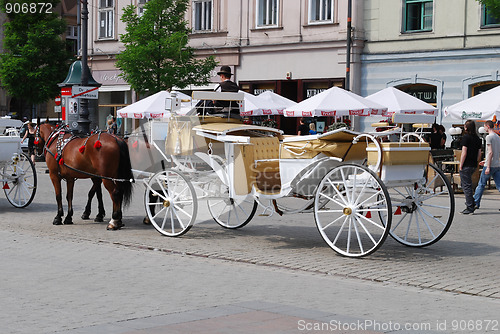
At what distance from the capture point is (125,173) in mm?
12180

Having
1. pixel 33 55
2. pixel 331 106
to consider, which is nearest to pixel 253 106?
pixel 331 106

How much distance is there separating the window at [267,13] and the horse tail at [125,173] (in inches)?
778

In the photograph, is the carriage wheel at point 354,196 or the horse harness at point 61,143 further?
the horse harness at point 61,143

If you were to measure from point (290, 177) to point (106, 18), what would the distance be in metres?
29.1

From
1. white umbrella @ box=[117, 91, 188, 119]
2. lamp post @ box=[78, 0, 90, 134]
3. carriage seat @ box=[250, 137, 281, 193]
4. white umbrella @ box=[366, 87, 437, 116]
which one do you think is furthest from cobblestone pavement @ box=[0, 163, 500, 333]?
lamp post @ box=[78, 0, 90, 134]

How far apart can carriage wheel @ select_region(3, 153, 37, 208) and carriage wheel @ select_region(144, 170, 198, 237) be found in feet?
14.5

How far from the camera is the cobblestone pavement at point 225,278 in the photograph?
21.0 feet

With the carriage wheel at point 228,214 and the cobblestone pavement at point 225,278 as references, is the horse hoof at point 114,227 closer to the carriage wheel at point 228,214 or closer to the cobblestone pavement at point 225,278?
the cobblestone pavement at point 225,278

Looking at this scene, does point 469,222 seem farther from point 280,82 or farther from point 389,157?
point 280,82

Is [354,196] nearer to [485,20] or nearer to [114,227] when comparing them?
[114,227]

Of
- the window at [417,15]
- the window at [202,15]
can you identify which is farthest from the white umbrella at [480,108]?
the window at [202,15]

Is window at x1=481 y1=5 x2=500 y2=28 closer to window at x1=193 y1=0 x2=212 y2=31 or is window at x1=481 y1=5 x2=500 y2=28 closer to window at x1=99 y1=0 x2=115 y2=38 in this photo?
window at x1=193 y1=0 x2=212 y2=31

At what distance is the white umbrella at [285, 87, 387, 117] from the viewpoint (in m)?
17.1

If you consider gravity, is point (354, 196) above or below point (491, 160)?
below
